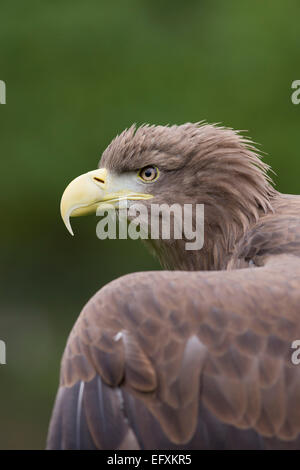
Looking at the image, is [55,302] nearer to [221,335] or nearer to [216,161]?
[216,161]

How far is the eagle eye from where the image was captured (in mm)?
3711

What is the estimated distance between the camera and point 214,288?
8.69ft

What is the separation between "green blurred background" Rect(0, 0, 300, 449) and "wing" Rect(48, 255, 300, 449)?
5.26 metres

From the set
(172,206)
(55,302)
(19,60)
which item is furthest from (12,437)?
(172,206)

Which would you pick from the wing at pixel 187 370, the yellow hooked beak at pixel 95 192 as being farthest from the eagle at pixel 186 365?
the yellow hooked beak at pixel 95 192

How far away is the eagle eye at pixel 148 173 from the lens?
12.2ft

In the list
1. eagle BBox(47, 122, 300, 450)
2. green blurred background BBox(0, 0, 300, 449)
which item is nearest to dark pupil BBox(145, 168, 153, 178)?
eagle BBox(47, 122, 300, 450)

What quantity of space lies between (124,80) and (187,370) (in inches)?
238

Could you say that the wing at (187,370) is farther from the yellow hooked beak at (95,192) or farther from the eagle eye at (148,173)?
the eagle eye at (148,173)

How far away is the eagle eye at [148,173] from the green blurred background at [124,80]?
4.10 meters

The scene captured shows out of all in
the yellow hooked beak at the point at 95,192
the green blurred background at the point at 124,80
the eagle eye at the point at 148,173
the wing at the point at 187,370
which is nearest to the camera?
the wing at the point at 187,370

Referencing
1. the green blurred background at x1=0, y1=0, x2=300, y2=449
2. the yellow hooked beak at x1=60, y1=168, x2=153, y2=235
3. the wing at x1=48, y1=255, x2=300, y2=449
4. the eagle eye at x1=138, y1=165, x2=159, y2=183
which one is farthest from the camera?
the green blurred background at x1=0, y1=0, x2=300, y2=449

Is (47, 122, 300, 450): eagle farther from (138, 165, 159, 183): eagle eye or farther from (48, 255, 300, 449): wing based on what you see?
(138, 165, 159, 183): eagle eye

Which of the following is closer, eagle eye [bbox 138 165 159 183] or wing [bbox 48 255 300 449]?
wing [bbox 48 255 300 449]
